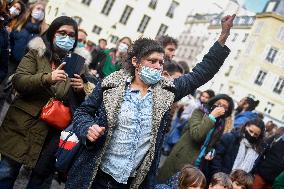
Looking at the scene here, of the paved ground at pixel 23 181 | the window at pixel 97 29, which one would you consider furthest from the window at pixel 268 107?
the paved ground at pixel 23 181

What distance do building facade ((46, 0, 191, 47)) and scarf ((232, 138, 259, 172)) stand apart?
3765cm

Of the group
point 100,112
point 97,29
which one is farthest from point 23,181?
point 97,29

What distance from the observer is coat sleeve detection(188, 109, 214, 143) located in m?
5.51

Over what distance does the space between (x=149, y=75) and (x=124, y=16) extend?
4329 cm

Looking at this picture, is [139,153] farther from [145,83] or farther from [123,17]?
[123,17]

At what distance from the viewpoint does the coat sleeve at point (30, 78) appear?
3738 millimetres

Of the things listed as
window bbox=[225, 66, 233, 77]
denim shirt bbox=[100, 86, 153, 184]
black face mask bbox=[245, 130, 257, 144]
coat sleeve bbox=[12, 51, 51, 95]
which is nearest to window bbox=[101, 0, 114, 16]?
window bbox=[225, 66, 233, 77]

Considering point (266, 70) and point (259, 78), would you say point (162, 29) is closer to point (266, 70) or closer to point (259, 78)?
point (259, 78)

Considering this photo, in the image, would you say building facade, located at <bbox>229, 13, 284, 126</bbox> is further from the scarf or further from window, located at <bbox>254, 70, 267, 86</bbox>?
the scarf

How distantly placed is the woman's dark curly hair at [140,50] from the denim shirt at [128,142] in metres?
0.40

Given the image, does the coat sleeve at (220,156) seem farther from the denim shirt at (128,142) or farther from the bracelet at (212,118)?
the denim shirt at (128,142)

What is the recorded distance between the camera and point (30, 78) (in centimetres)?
378

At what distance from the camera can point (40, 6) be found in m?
7.22

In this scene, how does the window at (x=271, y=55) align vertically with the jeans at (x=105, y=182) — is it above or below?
above
